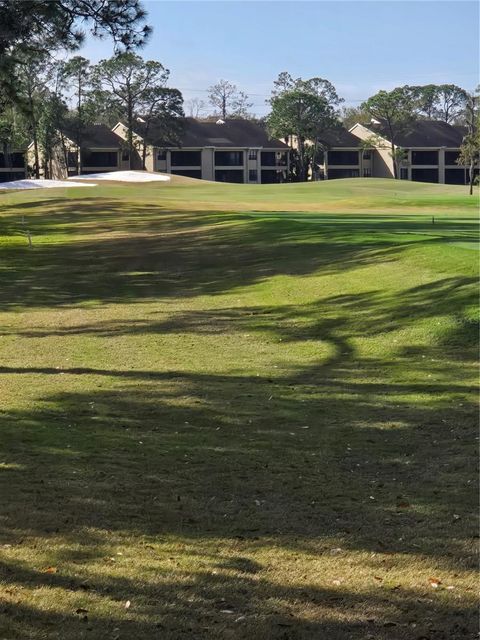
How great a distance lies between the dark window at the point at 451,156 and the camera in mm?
111312

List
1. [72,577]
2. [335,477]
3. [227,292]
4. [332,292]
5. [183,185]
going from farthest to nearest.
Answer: [183,185], [227,292], [332,292], [335,477], [72,577]

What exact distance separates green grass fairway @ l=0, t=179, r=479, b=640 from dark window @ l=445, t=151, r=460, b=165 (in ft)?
300

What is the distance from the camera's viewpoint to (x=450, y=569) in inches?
232

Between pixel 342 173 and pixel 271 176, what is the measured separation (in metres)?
8.87

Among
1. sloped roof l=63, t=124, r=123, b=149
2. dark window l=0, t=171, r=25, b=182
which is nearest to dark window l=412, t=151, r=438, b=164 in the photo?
sloped roof l=63, t=124, r=123, b=149

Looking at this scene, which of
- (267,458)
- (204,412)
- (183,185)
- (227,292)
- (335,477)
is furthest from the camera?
(183,185)

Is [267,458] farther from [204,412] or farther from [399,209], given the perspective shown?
[399,209]

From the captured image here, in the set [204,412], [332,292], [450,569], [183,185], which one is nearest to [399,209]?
[183,185]

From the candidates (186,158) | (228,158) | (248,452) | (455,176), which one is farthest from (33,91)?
(248,452)

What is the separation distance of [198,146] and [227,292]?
85445 mm

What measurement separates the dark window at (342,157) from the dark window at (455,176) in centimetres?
1119

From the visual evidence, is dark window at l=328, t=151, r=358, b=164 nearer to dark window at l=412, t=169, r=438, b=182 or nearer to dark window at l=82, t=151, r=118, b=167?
dark window at l=412, t=169, r=438, b=182

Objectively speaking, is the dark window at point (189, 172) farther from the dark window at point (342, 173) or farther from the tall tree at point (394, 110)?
the tall tree at point (394, 110)

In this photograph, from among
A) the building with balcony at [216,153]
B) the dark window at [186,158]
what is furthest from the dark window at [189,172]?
the dark window at [186,158]
